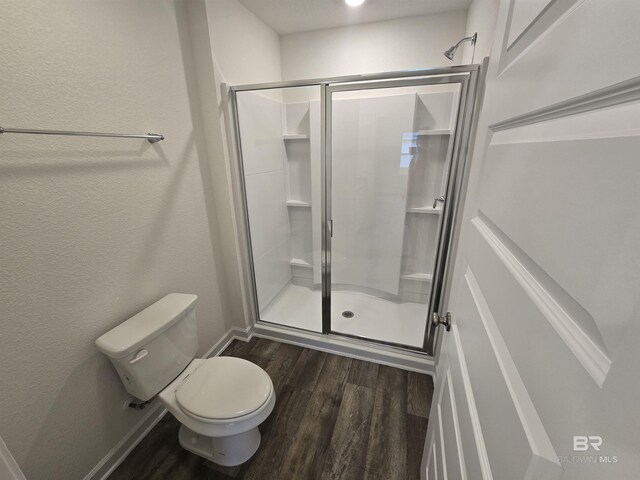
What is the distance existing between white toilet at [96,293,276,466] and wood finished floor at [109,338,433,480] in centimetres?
9

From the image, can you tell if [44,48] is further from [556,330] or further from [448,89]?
[448,89]

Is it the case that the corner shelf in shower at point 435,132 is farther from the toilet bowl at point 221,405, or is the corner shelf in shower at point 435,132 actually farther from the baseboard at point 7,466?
the baseboard at point 7,466

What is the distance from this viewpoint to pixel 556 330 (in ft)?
1.10

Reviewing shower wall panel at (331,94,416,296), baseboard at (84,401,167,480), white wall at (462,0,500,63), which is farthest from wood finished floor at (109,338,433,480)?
white wall at (462,0,500,63)

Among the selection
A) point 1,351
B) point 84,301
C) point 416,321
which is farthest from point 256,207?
point 416,321

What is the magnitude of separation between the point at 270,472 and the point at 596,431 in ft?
4.85

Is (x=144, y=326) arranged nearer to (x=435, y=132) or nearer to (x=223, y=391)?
(x=223, y=391)

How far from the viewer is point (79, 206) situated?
3.54 ft

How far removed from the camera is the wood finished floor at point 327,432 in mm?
1293

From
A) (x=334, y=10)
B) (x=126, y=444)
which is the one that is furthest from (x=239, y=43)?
(x=126, y=444)

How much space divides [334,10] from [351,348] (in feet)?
7.96

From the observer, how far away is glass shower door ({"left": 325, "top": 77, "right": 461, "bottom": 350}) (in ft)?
6.70

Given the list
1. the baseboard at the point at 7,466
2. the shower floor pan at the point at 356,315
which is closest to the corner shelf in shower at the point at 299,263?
the shower floor pan at the point at 356,315

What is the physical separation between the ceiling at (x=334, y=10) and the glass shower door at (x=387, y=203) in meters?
0.50
